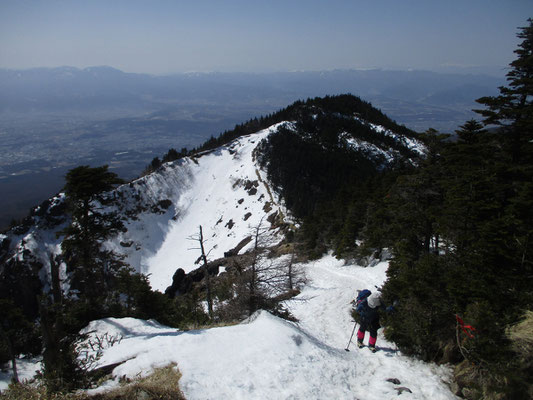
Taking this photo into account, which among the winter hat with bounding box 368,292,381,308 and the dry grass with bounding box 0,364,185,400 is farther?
the winter hat with bounding box 368,292,381,308

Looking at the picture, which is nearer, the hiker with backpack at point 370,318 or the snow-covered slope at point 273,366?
the snow-covered slope at point 273,366

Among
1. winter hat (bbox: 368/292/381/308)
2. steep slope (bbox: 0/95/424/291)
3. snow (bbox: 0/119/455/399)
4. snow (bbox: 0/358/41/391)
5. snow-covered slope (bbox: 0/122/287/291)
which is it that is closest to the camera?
snow (bbox: 0/119/455/399)

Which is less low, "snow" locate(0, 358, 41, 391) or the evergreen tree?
the evergreen tree

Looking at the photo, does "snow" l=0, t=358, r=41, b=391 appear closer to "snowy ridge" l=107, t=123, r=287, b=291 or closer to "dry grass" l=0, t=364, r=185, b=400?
"dry grass" l=0, t=364, r=185, b=400

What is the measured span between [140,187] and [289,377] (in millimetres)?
73422

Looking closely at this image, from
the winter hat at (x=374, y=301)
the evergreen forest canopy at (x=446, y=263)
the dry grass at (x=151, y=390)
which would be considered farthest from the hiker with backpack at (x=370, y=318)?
the dry grass at (x=151, y=390)

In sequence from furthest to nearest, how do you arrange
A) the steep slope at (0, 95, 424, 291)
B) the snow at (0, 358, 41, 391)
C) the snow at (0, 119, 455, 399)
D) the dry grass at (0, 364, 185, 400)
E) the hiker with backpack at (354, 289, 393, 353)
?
the steep slope at (0, 95, 424, 291) < the snow at (0, 358, 41, 391) < the hiker with backpack at (354, 289, 393, 353) < the snow at (0, 119, 455, 399) < the dry grass at (0, 364, 185, 400)

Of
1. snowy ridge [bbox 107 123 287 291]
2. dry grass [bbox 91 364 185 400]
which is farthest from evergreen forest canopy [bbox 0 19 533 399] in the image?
snowy ridge [bbox 107 123 287 291]

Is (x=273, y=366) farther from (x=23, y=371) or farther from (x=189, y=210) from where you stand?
(x=189, y=210)

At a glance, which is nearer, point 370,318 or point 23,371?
point 370,318

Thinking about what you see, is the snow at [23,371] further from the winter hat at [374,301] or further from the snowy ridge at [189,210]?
the snowy ridge at [189,210]

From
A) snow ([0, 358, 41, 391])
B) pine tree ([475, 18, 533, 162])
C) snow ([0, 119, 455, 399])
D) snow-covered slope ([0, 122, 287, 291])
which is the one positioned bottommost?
snow-covered slope ([0, 122, 287, 291])

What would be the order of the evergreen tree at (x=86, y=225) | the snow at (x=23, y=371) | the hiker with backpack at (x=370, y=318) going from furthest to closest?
1. the evergreen tree at (x=86, y=225)
2. the snow at (x=23, y=371)
3. the hiker with backpack at (x=370, y=318)

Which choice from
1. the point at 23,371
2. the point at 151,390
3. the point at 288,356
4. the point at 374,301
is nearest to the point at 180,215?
the point at 23,371
